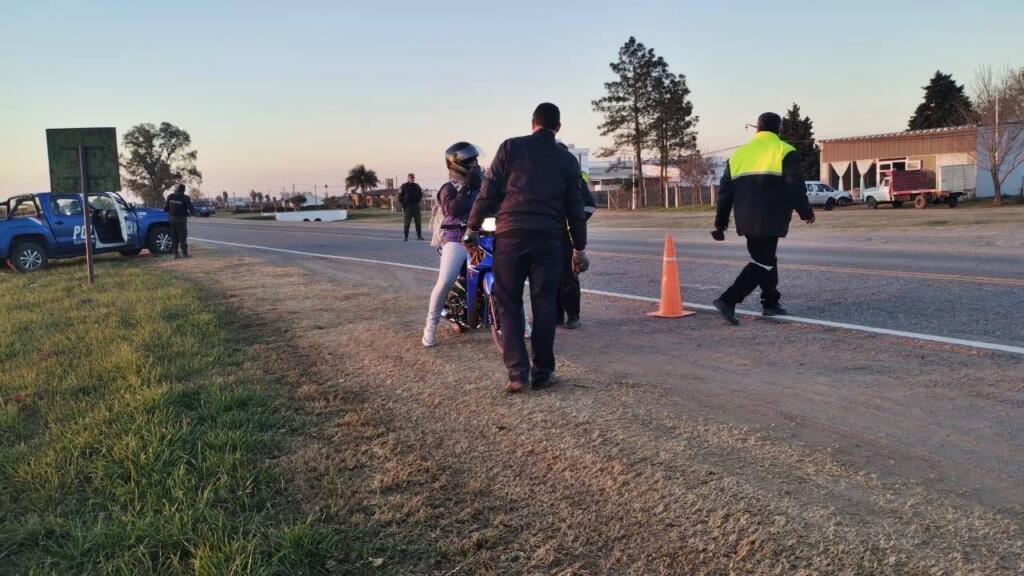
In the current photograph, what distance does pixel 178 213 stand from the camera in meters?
17.8

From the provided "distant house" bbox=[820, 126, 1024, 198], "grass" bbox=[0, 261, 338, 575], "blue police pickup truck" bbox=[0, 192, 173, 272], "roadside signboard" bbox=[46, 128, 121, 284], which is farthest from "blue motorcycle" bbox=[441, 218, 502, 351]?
"distant house" bbox=[820, 126, 1024, 198]

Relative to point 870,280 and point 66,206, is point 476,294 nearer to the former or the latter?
point 870,280

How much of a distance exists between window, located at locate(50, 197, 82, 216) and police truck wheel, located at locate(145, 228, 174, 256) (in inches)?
74.5

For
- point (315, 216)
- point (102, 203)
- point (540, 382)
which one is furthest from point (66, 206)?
point (315, 216)

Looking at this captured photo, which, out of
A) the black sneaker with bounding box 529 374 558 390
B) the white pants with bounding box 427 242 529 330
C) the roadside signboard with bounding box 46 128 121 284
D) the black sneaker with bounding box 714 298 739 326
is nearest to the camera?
the black sneaker with bounding box 529 374 558 390

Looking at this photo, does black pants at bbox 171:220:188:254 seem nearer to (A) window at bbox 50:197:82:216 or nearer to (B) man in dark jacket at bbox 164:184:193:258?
(B) man in dark jacket at bbox 164:184:193:258

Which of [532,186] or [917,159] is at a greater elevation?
[917,159]

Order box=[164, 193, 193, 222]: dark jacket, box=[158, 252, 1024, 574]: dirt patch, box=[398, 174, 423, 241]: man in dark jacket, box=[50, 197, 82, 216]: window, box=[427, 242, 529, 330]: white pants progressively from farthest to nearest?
box=[398, 174, 423, 241]: man in dark jacket < box=[164, 193, 193, 222]: dark jacket < box=[50, 197, 82, 216]: window < box=[427, 242, 529, 330]: white pants < box=[158, 252, 1024, 574]: dirt patch

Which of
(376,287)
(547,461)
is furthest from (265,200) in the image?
(547,461)

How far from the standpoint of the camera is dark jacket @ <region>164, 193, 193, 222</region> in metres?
17.6

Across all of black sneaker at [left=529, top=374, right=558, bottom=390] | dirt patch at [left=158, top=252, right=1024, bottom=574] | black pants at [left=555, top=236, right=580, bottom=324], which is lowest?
dirt patch at [left=158, top=252, right=1024, bottom=574]

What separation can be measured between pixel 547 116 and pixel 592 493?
2608 mm

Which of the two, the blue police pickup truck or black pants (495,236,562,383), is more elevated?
the blue police pickup truck

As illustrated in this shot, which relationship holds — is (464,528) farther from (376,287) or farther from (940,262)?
(940,262)
